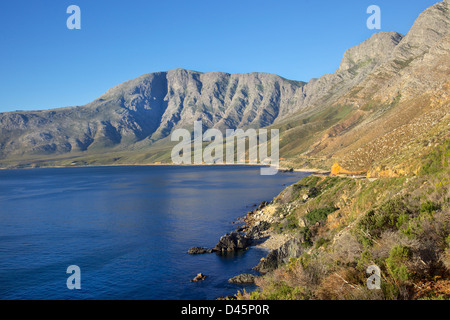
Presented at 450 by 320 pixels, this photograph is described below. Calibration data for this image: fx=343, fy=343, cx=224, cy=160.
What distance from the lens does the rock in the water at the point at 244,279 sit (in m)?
36.2

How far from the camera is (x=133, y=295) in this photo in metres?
34.7

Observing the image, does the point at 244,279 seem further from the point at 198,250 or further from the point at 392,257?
the point at 392,257

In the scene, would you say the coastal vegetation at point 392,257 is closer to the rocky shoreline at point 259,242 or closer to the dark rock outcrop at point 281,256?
the dark rock outcrop at point 281,256

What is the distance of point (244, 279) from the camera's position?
119 feet

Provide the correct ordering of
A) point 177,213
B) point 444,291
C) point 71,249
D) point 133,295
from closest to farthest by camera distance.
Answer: point 444,291 < point 133,295 < point 71,249 < point 177,213

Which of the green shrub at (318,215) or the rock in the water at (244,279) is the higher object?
the green shrub at (318,215)

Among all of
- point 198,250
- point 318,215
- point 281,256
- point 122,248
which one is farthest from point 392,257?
point 122,248

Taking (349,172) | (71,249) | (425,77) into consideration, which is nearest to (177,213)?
(71,249)

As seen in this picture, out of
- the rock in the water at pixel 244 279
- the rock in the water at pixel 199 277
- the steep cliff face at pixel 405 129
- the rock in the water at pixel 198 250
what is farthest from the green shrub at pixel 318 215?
the rock in the water at pixel 199 277

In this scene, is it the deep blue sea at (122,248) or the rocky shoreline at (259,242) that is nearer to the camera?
the deep blue sea at (122,248)

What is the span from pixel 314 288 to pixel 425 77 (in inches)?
6673
